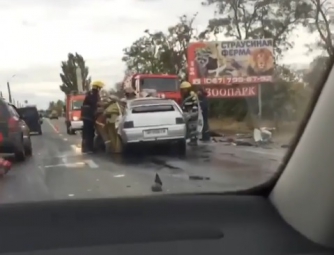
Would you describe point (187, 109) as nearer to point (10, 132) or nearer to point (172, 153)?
point (172, 153)

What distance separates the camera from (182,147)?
14.3ft

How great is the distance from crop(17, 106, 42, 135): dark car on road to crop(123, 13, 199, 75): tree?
0.65m

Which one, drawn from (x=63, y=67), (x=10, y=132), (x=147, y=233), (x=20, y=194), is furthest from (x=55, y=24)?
(x=147, y=233)

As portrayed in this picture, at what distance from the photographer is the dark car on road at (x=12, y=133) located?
12.7 feet

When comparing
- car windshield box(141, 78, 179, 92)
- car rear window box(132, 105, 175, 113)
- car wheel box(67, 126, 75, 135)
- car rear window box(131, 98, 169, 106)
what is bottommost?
car wheel box(67, 126, 75, 135)

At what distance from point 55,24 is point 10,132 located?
66cm

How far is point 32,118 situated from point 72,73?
472 millimetres

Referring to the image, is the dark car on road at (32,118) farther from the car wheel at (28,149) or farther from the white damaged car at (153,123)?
the white damaged car at (153,123)

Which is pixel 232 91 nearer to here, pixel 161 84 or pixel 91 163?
pixel 161 84

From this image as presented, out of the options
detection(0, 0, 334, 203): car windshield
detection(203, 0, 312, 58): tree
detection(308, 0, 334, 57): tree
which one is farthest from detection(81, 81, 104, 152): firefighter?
detection(308, 0, 334, 57): tree

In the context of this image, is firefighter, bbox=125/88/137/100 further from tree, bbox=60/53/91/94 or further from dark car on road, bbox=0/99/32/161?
dark car on road, bbox=0/99/32/161

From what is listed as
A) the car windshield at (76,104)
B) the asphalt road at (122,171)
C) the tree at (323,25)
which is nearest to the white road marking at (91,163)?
the asphalt road at (122,171)

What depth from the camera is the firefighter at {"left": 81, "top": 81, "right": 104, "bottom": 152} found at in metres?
4.16

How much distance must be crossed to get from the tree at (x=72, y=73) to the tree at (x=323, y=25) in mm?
1280
